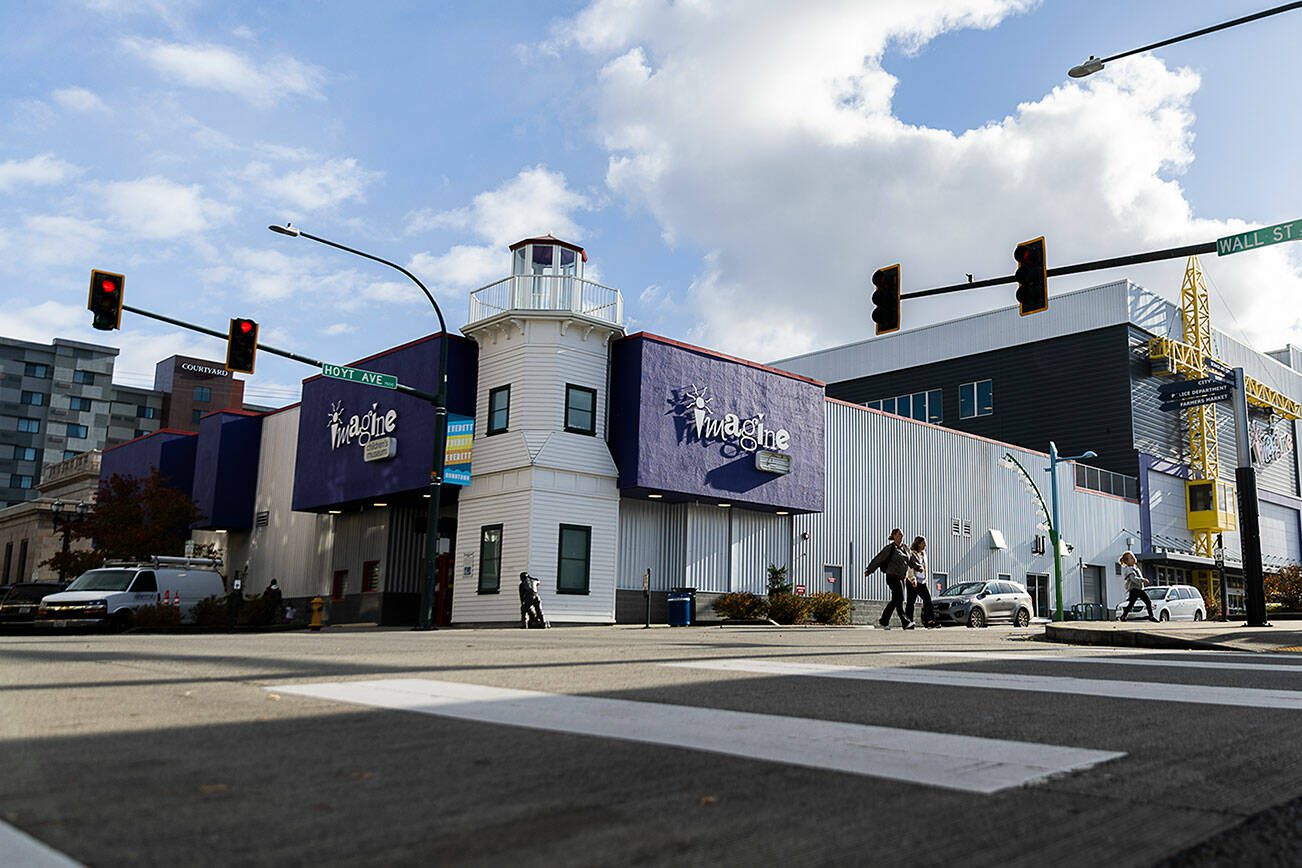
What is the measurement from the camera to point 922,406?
194 feet

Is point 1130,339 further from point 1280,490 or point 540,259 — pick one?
point 540,259

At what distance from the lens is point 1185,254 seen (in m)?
15.8

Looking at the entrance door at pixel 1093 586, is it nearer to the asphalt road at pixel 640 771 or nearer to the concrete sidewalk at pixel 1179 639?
the concrete sidewalk at pixel 1179 639

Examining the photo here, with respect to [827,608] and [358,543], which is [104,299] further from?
[827,608]

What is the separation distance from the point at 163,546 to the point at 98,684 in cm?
3685

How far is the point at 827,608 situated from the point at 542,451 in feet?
32.2

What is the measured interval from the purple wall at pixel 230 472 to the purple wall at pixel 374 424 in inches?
218

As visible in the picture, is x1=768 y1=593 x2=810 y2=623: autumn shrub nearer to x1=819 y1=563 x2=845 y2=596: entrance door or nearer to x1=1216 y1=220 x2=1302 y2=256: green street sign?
x1=819 y1=563 x2=845 y2=596: entrance door

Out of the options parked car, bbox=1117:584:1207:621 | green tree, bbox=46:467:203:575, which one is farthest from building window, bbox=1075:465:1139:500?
green tree, bbox=46:467:203:575

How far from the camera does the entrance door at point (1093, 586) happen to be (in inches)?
1955

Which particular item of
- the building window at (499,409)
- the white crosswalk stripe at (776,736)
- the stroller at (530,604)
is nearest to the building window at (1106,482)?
the building window at (499,409)

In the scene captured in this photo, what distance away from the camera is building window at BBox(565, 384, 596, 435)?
30.5 meters

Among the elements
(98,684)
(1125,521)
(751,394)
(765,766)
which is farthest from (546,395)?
(1125,521)

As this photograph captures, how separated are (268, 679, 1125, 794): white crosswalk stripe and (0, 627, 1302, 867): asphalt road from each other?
0.03m
